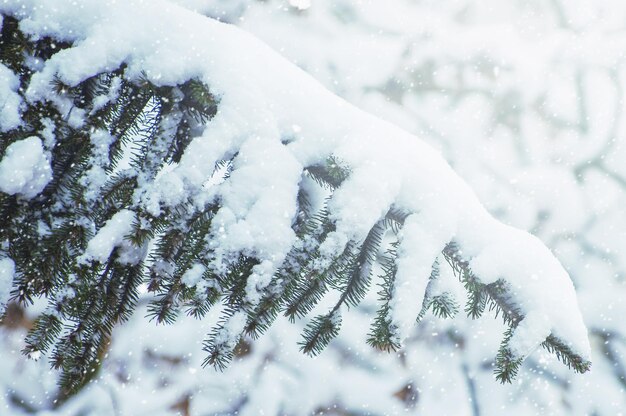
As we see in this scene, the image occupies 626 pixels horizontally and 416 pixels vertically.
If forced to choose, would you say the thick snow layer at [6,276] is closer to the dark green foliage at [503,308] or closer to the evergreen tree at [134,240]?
the evergreen tree at [134,240]

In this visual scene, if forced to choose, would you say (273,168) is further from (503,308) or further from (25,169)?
(503,308)

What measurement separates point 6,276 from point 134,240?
1.10 feet

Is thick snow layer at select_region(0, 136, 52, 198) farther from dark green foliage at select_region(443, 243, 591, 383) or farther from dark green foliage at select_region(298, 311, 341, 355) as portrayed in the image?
dark green foliage at select_region(443, 243, 591, 383)

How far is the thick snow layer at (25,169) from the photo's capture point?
107 centimetres

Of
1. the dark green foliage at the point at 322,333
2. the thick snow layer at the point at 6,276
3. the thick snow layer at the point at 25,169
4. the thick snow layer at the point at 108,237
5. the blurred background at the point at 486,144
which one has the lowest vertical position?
the blurred background at the point at 486,144

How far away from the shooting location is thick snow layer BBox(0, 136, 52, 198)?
3.52 ft

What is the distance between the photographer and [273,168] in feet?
3.82

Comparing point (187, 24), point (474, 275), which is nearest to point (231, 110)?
point (187, 24)

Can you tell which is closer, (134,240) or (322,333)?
(134,240)

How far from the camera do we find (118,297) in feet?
3.94

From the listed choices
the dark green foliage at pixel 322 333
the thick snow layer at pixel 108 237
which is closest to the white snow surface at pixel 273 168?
the thick snow layer at pixel 108 237

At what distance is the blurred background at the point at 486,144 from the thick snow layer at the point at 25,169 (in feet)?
14.2

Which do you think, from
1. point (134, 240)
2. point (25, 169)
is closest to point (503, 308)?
point (134, 240)

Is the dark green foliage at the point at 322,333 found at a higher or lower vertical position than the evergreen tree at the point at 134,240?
lower
